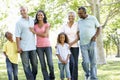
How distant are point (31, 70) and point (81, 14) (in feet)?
6.89

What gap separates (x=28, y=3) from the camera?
2566 centimetres

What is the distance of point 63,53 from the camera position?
34.1 ft

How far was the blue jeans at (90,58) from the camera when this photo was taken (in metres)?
10.4

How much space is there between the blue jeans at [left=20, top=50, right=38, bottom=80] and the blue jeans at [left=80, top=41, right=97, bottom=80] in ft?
4.71

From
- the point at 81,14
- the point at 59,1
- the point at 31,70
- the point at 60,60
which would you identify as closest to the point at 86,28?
the point at 81,14

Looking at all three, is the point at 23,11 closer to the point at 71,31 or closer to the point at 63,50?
the point at 71,31

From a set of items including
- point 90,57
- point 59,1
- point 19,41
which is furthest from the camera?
point 59,1

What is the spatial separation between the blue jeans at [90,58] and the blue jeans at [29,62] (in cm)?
143

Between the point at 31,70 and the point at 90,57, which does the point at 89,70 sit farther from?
the point at 31,70

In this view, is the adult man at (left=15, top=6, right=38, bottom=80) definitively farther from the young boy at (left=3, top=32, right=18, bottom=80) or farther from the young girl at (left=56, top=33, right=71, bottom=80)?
the young boy at (left=3, top=32, right=18, bottom=80)

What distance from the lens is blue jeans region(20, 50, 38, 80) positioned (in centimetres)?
984

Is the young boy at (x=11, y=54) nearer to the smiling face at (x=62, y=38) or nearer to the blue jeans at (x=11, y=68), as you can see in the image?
the blue jeans at (x=11, y=68)

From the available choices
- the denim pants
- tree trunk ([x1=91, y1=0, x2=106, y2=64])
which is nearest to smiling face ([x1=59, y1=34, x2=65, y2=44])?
the denim pants

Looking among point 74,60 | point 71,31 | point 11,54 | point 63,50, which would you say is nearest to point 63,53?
point 63,50
